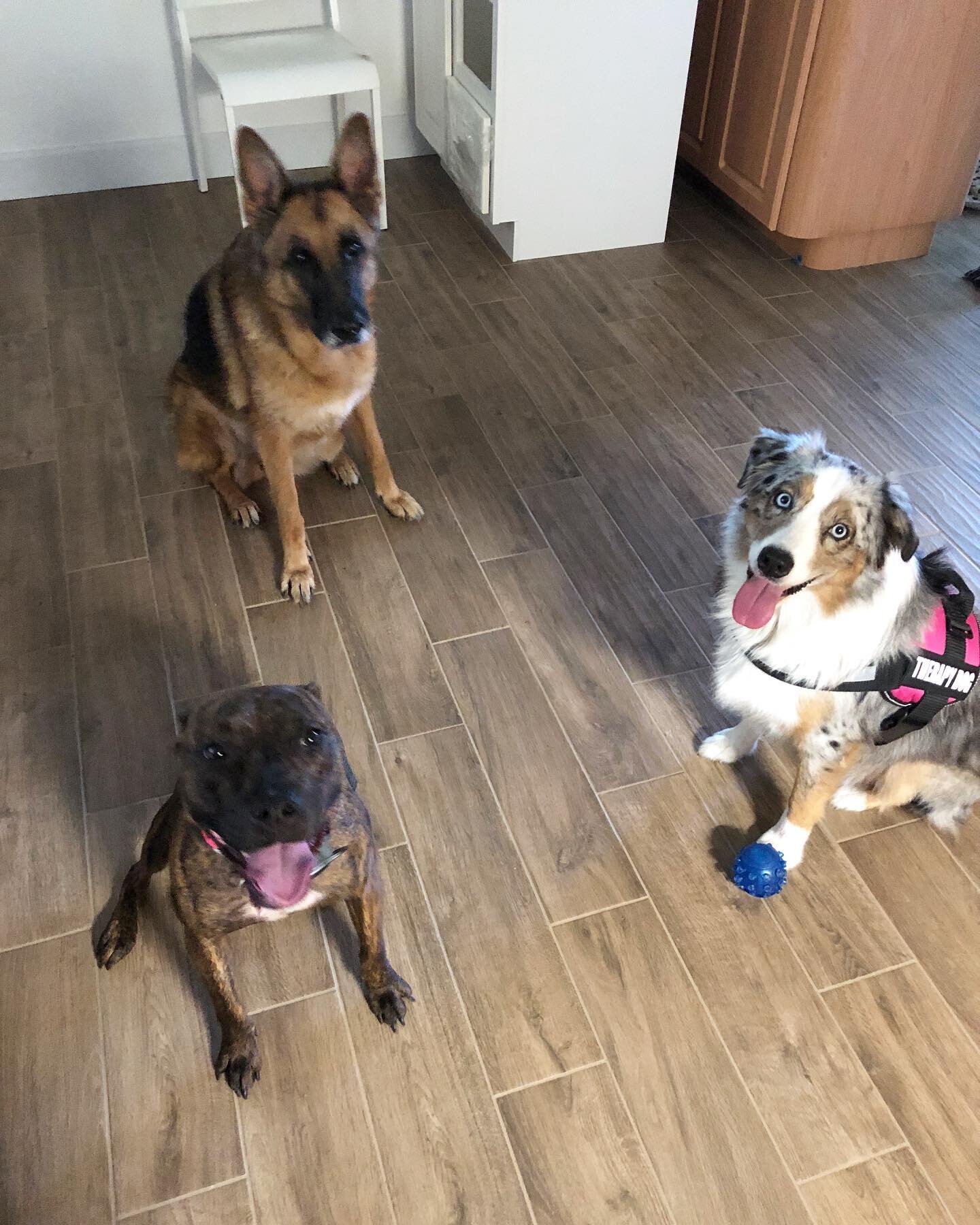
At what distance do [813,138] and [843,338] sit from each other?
2.49 feet

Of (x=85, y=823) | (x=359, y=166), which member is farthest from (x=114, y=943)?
(x=359, y=166)

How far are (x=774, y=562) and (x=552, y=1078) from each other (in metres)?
1.04

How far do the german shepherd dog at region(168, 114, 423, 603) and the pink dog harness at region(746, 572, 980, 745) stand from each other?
4.60 ft

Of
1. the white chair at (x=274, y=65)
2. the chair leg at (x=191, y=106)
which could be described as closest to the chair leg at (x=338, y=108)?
the white chair at (x=274, y=65)

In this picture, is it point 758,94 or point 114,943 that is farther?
point 758,94

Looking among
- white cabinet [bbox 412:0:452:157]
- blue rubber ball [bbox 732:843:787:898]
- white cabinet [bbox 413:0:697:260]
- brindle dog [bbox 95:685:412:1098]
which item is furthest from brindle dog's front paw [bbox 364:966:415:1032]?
white cabinet [bbox 412:0:452:157]

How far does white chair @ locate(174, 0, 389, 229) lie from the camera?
3652 mm

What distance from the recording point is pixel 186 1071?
68.7 inches

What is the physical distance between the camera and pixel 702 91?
4156 millimetres

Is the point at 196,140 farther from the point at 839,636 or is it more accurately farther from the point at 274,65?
the point at 839,636

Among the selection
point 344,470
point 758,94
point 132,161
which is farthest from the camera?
point 132,161

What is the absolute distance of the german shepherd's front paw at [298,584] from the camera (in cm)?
261

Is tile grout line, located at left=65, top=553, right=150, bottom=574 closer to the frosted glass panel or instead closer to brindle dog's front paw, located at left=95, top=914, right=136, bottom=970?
brindle dog's front paw, located at left=95, top=914, right=136, bottom=970

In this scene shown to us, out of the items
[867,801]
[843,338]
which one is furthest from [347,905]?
[843,338]
